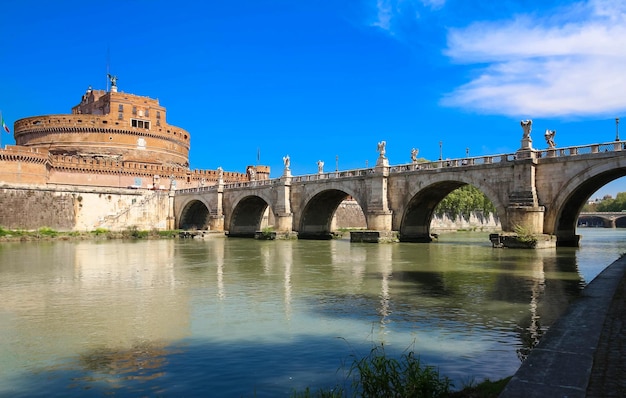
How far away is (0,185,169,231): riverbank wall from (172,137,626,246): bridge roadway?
4.45 meters

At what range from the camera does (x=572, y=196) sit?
28.7 meters

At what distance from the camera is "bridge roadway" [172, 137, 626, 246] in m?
28.0

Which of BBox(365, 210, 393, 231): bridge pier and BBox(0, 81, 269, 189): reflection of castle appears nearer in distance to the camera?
BBox(365, 210, 393, 231): bridge pier

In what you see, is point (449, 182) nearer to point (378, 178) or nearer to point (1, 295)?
point (378, 178)

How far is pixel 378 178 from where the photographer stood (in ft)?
126

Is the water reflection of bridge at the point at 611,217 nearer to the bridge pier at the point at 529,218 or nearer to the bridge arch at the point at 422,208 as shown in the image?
the bridge arch at the point at 422,208

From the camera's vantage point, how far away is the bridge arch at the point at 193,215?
62.6 m

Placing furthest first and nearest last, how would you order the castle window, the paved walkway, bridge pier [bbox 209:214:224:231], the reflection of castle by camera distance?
the castle window, the reflection of castle, bridge pier [bbox 209:214:224:231], the paved walkway

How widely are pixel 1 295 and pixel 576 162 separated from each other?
1061 inches

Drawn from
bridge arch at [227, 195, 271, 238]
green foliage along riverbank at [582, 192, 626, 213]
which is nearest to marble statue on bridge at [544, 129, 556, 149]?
bridge arch at [227, 195, 271, 238]

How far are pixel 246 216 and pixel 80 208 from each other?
1763 cm

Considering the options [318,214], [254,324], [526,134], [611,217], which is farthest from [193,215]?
[611,217]

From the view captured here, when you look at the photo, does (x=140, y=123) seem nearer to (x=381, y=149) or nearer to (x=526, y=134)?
(x=381, y=149)

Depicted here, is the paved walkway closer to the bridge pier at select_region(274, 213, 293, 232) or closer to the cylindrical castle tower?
the bridge pier at select_region(274, 213, 293, 232)
